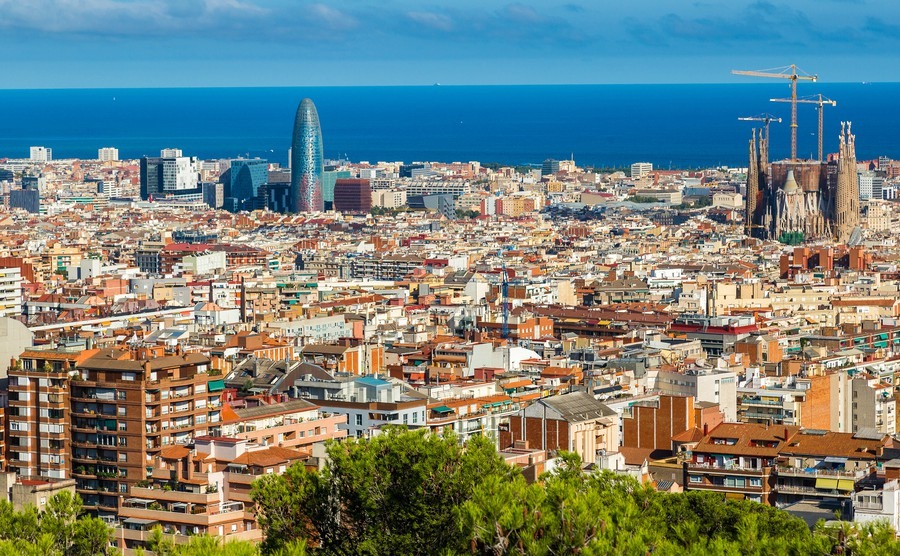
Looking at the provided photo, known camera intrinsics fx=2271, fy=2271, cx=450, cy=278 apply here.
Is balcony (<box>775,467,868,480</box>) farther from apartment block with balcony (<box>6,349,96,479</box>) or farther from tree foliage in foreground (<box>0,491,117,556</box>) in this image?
tree foliage in foreground (<box>0,491,117,556</box>)

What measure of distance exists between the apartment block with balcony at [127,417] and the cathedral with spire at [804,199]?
6900 centimetres

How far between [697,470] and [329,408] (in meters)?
6.12

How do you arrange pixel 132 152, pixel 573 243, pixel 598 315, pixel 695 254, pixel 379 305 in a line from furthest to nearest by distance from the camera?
pixel 132 152, pixel 573 243, pixel 695 254, pixel 379 305, pixel 598 315

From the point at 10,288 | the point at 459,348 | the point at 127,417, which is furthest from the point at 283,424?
the point at 10,288

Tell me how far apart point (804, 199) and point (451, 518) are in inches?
3198

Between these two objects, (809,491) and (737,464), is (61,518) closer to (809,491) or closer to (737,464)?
(809,491)

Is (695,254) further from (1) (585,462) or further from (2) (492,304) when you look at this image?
(1) (585,462)

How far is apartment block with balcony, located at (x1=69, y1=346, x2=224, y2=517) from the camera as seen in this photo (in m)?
29.4

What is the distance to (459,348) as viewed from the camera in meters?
42.6

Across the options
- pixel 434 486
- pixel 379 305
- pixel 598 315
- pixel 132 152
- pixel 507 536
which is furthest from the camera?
pixel 132 152

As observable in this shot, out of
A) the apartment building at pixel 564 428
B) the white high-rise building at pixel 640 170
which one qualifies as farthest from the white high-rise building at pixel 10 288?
the white high-rise building at pixel 640 170

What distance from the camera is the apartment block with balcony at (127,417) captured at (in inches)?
1159

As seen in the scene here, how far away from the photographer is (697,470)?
3019cm

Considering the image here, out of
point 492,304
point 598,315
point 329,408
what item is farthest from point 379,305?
point 329,408
